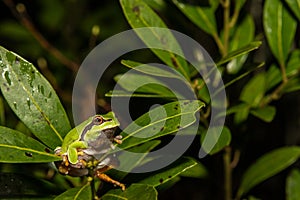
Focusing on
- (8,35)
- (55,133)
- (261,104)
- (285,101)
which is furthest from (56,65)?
(55,133)

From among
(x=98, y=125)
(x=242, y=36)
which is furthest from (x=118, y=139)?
(x=242, y=36)

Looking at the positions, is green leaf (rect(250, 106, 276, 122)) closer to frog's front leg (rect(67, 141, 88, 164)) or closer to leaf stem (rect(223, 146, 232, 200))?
leaf stem (rect(223, 146, 232, 200))

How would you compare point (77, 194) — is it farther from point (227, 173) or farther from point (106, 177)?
point (227, 173)

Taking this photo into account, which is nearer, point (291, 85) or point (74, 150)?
point (74, 150)

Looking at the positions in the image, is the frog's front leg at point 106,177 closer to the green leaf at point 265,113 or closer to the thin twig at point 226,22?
the green leaf at point 265,113

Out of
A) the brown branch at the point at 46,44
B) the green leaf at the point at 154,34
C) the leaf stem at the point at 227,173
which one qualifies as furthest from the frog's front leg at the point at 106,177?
the brown branch at the point at 46,44
